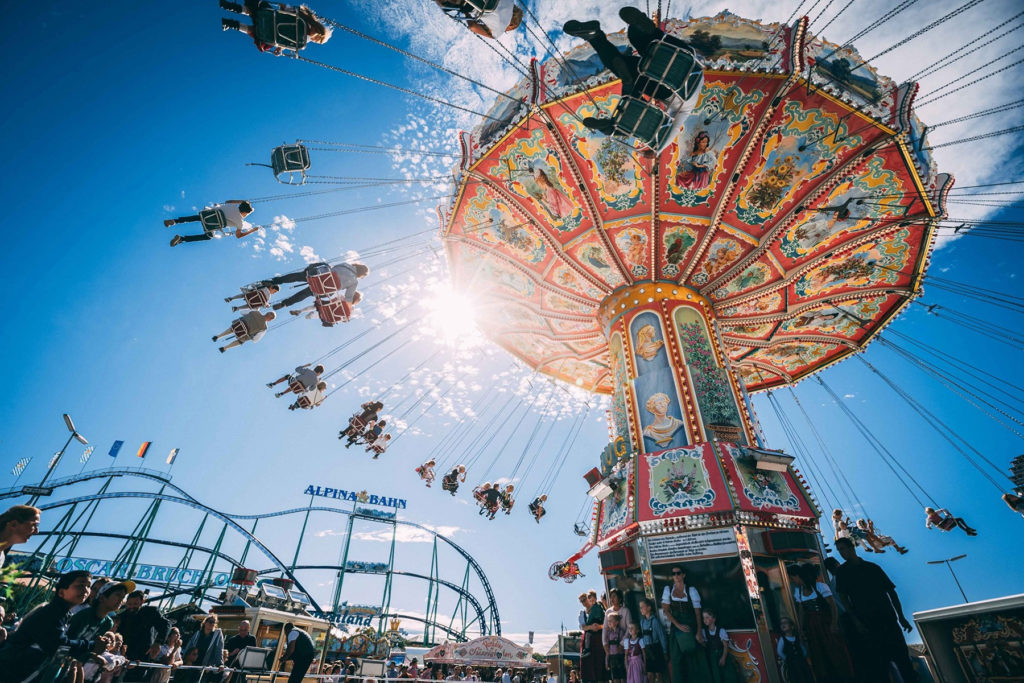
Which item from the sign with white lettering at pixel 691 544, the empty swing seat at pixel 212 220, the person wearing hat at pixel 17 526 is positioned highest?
the empty swing seat at pixel 212 220

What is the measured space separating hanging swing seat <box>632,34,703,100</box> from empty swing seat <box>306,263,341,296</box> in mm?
6756

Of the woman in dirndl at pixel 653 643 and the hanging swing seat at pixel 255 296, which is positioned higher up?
the hanging swing seat at pixel 255 296

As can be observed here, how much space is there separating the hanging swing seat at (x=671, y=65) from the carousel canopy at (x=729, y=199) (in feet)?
8.52

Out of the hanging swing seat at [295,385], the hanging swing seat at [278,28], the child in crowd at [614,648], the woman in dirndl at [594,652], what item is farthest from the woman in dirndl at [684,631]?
the hanging swing seat at [278,28]

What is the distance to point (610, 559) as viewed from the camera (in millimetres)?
8688

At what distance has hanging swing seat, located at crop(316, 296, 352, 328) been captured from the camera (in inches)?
368

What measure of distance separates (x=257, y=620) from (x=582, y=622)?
13.5 metres

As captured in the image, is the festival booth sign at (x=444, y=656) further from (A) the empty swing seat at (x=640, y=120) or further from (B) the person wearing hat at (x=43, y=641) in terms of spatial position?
(A) the empty swing seat at (x=640, y=120)

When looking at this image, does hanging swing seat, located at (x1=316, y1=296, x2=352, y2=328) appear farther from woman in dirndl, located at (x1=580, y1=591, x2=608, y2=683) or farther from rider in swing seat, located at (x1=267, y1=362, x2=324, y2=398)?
woman in dirndl, located at (x1=580, y1=591, x2=608, y2=683)

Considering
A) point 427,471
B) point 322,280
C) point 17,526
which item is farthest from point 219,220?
point 427,471

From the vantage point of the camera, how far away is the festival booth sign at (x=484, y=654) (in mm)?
21688

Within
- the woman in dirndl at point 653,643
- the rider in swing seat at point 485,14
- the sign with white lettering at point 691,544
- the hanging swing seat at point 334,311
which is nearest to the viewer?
the rider in swing seat at point 485,14

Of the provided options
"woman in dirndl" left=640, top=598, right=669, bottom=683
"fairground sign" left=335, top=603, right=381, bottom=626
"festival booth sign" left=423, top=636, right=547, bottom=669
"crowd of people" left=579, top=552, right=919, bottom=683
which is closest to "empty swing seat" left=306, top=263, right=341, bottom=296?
"crowd of people" left=579, top=552, right=919, bottom=683

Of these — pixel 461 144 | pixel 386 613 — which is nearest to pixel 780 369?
pixel 461 144
